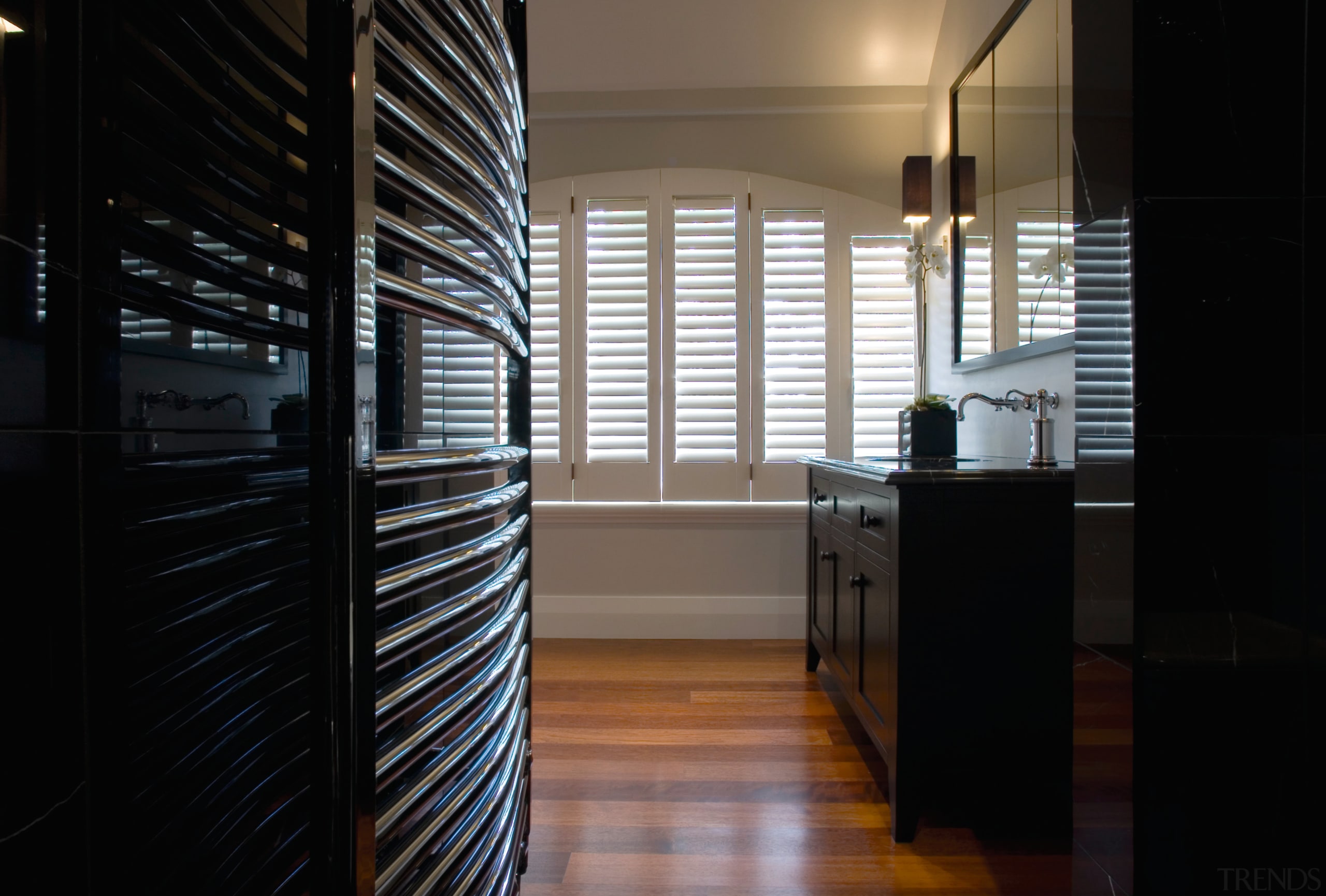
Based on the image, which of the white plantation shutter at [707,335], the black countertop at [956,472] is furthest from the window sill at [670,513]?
the black countertop at [956,472]

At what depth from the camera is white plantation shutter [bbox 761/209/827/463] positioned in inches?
133

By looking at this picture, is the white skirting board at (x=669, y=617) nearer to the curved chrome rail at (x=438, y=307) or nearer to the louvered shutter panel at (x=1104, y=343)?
the louvered shutter panel at (x=1104, y=343)

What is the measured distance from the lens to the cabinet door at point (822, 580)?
A: 98.6 inches

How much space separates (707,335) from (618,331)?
410 mm

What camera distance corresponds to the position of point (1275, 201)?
1146mm

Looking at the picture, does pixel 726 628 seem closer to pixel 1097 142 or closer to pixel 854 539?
pixel 854 539

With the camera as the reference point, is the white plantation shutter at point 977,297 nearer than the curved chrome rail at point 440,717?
No

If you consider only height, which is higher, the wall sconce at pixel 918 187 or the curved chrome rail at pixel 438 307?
the wall sconce at pixel 918 187

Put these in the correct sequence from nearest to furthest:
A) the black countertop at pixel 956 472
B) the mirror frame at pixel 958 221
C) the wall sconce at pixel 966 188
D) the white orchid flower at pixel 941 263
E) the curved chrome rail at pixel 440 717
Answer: the curved chrome rail at pixel 440 717 → the black countertop at pixel 956 472 → the mirror frame at pixel 958 221 → the wall sconce at pixel 966 188 → the white orchid flower at pixel 941 263

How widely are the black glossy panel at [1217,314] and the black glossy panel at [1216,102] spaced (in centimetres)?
4

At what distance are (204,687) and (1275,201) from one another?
5.02 feet

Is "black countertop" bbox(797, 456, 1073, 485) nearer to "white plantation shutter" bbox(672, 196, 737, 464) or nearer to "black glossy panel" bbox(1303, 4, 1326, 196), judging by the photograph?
"black glossy panel" bbox(1303, 4, 1326, 196)

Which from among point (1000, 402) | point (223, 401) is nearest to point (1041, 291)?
point (1000, 402)

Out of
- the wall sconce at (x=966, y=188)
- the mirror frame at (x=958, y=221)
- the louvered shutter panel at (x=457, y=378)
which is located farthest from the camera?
the wall sconce at (x=966, y=188)
